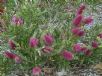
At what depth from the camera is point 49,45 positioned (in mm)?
2779

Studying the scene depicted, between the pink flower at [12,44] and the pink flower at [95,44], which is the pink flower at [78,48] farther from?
the pink flower at [12,44]

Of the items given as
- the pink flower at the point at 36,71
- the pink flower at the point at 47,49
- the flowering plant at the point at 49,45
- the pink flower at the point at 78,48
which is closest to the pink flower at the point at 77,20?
the flowering plant at the point at 49,45

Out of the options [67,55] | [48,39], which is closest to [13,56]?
[48,39]

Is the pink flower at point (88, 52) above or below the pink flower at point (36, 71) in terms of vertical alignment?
above

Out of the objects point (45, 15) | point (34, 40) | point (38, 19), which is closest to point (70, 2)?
point (45, 15)

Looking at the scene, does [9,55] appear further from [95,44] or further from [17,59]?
[95,44]

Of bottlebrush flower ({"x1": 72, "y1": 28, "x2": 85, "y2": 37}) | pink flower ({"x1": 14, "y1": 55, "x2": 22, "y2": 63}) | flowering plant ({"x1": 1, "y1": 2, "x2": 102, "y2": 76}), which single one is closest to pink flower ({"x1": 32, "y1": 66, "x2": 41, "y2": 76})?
flowering plant ({"x1": 1, "y1": 2, "x2": 102, "y2": 76})

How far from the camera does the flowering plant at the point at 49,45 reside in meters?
2.79

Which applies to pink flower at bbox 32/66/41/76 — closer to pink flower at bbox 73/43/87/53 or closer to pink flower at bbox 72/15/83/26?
pink flower at bbox 73/43/87/53

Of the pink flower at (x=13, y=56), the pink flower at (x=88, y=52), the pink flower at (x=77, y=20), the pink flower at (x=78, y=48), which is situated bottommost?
the pink flower at (x=88, y=52)

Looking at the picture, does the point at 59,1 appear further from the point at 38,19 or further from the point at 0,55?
the point at 0,55

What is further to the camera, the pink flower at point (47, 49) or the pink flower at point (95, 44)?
the pink flower at point (95, 44)

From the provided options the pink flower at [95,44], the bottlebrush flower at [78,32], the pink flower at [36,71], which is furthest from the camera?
the pink flower at [95,44]

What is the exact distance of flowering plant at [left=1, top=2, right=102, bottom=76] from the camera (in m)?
2.79
